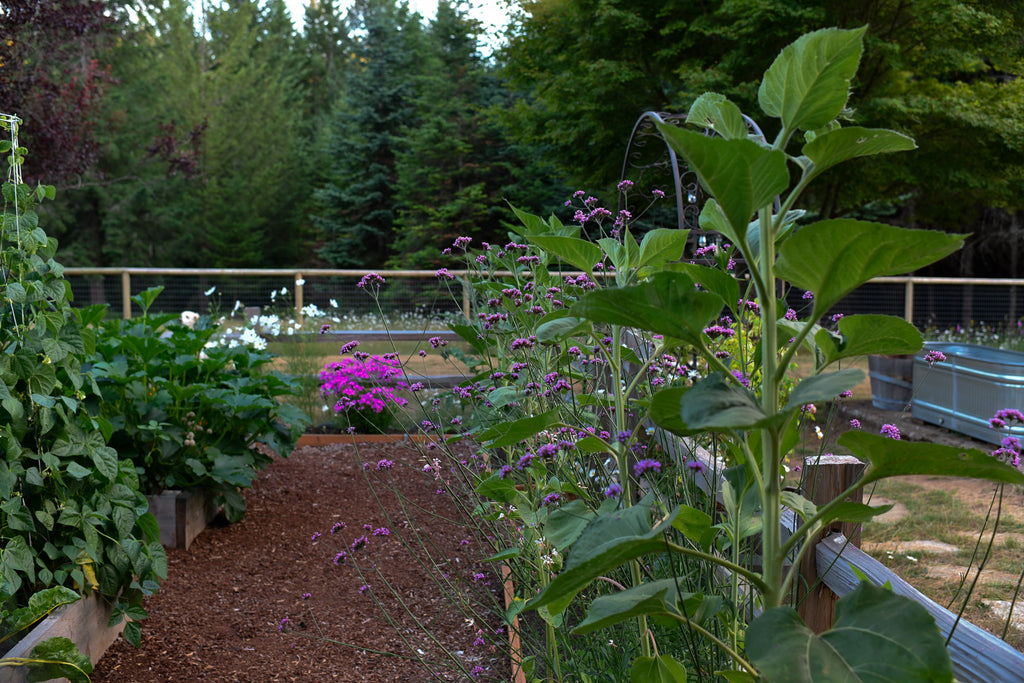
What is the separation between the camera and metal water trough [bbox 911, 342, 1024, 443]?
5.90 meters

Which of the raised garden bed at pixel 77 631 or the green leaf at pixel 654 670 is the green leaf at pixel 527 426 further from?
the raised garden bed at pixel 77 631

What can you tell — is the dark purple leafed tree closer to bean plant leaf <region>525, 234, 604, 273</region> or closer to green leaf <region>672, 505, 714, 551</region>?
bean plant leaf <region>525, 234, 604, 273</region>

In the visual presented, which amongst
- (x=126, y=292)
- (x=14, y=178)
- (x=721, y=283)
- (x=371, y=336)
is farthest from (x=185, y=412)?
(x=126, y=292)

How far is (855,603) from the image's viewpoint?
2.19ft

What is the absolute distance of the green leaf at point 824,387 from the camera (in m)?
0.64

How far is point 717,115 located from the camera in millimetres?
789

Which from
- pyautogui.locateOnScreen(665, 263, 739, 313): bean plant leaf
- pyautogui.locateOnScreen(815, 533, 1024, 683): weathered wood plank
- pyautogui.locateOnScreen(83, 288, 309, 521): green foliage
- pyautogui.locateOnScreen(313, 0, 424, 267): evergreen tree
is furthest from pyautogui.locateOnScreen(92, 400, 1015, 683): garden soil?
pyautogui.locateOnScreen(313, 0, 424, 267): evergreen tree

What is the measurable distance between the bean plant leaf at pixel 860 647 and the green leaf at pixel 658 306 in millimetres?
268

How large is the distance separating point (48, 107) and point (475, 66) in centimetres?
1277

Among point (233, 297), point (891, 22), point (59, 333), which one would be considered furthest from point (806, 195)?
point (59, 333)

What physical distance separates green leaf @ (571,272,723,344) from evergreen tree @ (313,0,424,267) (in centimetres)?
2079

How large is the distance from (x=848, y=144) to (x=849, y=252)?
106 millimetres

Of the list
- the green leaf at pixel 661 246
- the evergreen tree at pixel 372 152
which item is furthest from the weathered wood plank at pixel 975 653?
the evergreen tree at pixel 372 152

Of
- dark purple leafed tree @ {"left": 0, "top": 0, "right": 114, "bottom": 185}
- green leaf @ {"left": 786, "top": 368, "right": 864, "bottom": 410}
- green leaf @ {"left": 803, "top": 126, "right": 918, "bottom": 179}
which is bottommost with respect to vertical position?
green leaf @ {"left": 786, "top": 368, "right": 864, "bottom": 410}
